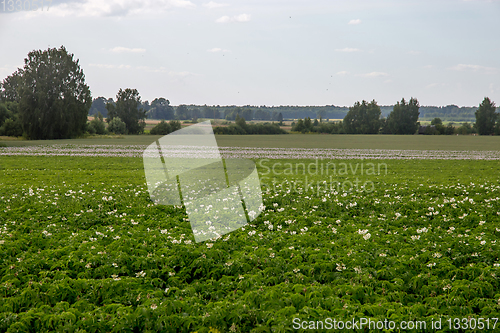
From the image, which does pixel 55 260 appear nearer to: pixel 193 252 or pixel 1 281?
pixel 1 281

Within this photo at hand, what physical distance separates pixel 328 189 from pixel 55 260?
11.9m

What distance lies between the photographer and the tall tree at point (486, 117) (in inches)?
5167

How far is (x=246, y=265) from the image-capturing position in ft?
23.8

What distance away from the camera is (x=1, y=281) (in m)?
6.46

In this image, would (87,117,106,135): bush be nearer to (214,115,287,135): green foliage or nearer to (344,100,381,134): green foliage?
(214,115,287,135): green foliage

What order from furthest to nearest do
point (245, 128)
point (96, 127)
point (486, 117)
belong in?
1. point (486, 117)
2. point (245, 128)
3. point (96, 127)

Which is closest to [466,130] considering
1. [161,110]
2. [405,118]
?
[405,118]

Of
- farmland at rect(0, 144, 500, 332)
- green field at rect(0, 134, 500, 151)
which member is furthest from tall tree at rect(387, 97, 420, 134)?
farmland at rect(0, 144, 500, 332)

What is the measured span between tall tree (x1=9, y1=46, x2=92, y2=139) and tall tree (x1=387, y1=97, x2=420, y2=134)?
115 m

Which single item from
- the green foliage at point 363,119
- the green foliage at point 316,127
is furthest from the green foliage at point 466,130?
the green foliage at point 316,127

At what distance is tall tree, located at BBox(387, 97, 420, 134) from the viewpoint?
139 m

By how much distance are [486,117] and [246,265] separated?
155444 millimetres

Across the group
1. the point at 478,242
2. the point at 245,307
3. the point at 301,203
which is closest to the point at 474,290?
the point at 478,242

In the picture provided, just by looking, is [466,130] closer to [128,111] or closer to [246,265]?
[128,111]
